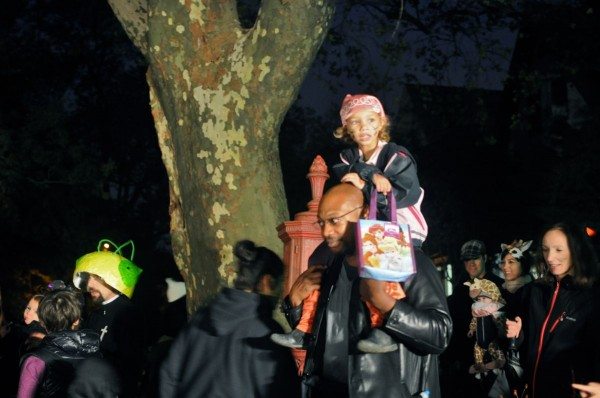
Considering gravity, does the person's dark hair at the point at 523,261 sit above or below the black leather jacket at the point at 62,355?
above

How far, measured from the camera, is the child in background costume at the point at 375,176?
13.3ft

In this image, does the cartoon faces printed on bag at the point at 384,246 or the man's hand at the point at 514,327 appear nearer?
the cartoon faces printed on bag at the point at 384,246

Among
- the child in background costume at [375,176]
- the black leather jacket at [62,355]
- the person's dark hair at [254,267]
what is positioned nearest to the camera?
the child in background costume at [375,176]

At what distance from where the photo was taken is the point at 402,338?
12.8 ft

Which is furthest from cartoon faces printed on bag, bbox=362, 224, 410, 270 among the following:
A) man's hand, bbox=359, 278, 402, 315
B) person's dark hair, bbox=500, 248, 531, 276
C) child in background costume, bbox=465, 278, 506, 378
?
person's dark hair, bbox=500, 248, 531, 276

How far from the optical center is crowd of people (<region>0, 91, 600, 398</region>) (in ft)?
13.3

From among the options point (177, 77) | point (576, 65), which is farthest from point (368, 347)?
point (576, 65)

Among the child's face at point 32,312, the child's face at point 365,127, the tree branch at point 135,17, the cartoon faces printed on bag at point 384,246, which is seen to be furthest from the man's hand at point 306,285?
the tree branch at point 135,17

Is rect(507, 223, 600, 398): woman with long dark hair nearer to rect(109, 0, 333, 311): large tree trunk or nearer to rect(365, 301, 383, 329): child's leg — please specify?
rect(365, 301, 383, 329): child's leg

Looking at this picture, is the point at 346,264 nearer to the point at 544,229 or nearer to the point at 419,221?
the point at 419,221

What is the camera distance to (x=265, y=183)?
855cm

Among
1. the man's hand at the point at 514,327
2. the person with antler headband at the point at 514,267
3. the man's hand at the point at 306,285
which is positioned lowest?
the man's hand at the point at 514,327

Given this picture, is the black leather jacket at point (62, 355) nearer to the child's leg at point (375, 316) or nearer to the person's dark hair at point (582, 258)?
the child's leg at point (375, 316)

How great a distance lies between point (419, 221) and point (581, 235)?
5.57 feet
